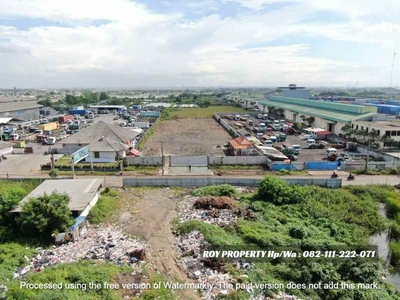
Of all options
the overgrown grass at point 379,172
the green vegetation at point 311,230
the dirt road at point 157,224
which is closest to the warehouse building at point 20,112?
the dirt road at point 157,224

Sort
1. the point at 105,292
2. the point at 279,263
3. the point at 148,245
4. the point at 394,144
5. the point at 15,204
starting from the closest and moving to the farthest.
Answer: the point at 105,292, the point at 279,263, the point at 148,245, the point at 15,204, the point at 394,144

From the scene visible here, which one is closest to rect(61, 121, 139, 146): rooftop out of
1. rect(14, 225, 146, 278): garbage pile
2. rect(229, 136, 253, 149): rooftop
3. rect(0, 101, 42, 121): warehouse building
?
rect(229, 136, 253, 149): rooftop

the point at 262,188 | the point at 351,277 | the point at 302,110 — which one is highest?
the point at 302,110

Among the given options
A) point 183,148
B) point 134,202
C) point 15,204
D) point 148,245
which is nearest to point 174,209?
point 134,202

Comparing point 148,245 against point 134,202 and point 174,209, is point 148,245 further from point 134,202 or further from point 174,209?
point 134,202

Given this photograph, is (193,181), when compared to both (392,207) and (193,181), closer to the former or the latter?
(193,181)

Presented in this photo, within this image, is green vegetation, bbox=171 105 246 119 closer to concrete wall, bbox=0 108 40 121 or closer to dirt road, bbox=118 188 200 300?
concrete wall, bbox=0 108 40 121
